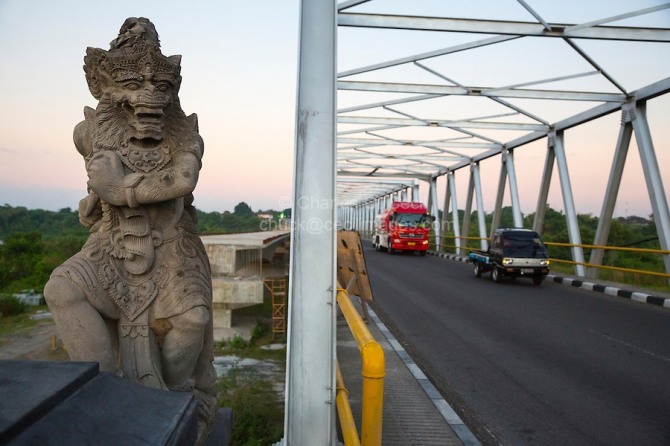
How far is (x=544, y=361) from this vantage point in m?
6.84

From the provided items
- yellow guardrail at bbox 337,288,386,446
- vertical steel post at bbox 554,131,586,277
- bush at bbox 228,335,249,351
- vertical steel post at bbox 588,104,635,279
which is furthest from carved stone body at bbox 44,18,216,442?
vertical steel post at bbox 554,131,586,277

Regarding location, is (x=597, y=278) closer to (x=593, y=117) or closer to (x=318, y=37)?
(x=593, y=117)

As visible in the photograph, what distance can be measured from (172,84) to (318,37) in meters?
1.72

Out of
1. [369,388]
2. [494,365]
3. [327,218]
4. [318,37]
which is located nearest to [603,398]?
[494,365]

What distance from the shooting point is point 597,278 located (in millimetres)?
15602

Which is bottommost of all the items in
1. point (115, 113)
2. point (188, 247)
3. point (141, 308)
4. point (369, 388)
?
point (369, 388)

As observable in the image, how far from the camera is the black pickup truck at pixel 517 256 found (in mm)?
14750

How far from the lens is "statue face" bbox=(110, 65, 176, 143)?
254 cm

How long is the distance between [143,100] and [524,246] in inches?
563

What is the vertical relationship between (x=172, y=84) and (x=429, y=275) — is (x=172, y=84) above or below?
above

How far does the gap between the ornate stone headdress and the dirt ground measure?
11.9m

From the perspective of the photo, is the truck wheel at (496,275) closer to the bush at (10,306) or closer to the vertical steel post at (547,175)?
the vertical steel post at (547,175)

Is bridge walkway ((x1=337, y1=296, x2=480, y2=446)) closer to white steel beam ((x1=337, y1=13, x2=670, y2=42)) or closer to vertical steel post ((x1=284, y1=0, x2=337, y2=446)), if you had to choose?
vertical steel post ((x1=284, y1=0, x2=337, y2=446))

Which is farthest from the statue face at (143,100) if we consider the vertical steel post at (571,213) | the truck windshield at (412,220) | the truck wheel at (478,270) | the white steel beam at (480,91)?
the truck windshield at (412,220)
